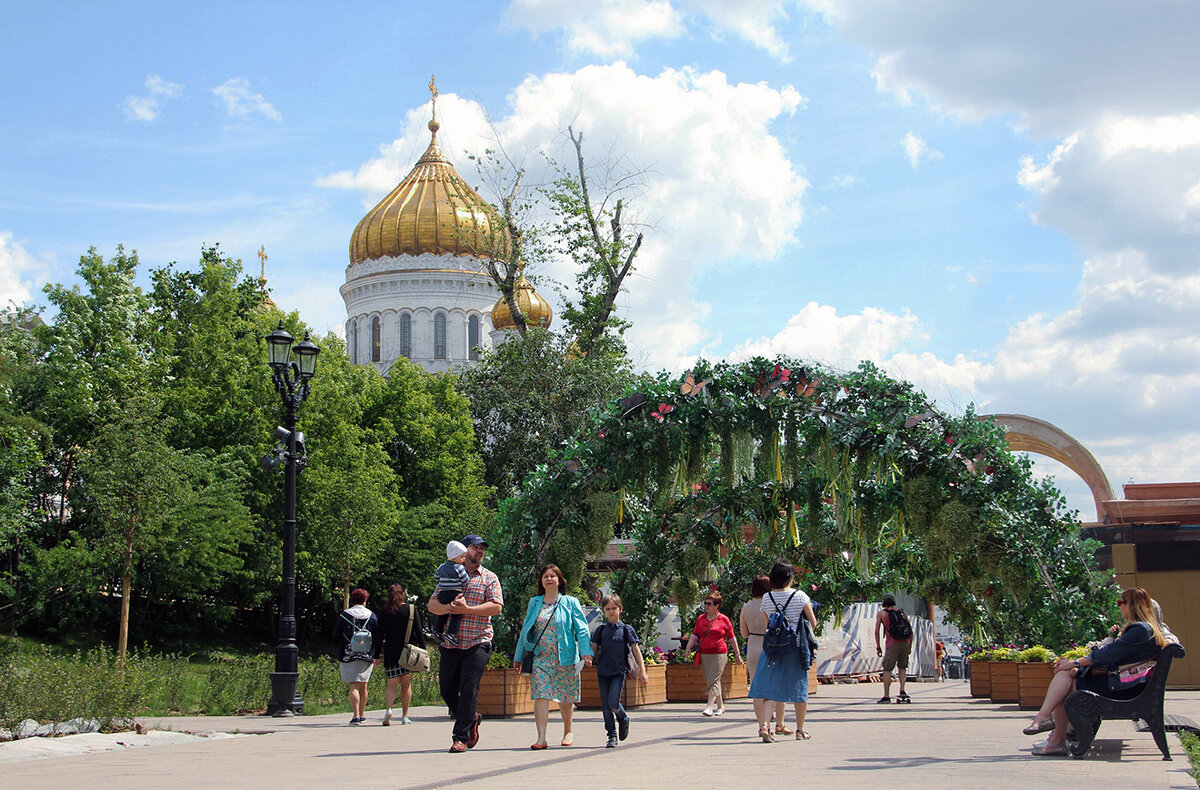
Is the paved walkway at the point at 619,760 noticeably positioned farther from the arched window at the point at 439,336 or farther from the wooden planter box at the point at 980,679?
the arched window at the point at 439,336

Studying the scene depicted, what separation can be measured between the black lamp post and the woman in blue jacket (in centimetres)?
551

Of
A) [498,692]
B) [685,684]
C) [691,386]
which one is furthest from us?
[685,684]

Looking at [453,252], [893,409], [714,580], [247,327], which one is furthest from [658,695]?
[453,252]

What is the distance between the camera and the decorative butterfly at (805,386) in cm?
1566

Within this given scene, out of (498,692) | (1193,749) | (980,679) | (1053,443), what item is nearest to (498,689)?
(498,692)

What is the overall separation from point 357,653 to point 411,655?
850mm

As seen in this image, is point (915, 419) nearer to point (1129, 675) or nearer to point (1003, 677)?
point (1003, 677)

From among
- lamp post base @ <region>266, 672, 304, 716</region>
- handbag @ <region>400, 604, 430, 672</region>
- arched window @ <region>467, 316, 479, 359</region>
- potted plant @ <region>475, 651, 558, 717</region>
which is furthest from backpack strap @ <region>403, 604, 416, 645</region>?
arched window @ <region>467, 316, 479, 359</region>

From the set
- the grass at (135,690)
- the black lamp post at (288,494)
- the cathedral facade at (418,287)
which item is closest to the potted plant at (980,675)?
the grass at (135,690)

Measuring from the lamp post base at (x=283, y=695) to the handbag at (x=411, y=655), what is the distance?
2144 mm

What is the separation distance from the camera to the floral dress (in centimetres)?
1015

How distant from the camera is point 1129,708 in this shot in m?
8.92

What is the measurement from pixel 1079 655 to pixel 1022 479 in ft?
10.2

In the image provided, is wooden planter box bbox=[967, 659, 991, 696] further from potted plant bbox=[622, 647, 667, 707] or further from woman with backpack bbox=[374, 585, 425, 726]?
woman with backpack bbox=[374, 585, 425, 726]
